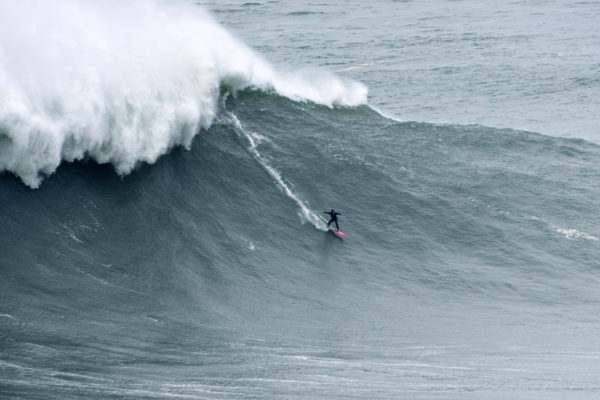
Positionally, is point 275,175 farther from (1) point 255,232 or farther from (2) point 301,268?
(2) point 301,268

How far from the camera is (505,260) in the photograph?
2420cm

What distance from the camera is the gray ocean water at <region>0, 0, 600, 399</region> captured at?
14.8 m

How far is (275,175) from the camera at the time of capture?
26.0 metres

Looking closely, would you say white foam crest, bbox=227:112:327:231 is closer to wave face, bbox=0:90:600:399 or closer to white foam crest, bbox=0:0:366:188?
wave face, bbox=0:90:600:399

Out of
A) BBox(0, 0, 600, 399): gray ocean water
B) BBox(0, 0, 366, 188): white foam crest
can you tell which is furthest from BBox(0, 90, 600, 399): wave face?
BBox(0, 0, 366, 188): white foam crest

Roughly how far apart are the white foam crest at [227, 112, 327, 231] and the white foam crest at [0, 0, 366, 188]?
108 cm

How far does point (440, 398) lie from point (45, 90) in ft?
39.9

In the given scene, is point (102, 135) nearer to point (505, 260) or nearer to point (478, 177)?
point (505, 260)

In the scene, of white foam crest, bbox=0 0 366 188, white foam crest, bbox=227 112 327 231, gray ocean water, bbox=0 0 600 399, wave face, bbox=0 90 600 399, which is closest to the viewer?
wave face, bbox=0 90 600 399

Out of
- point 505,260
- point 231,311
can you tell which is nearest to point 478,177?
point 505,260

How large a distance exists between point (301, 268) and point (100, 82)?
7.28 m

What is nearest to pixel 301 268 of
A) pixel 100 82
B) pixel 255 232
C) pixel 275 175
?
pixel 255 232

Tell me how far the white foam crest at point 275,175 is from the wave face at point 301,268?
0.07m

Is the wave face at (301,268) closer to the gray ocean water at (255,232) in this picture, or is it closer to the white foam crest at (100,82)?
the gray ocean water at (255,232)
